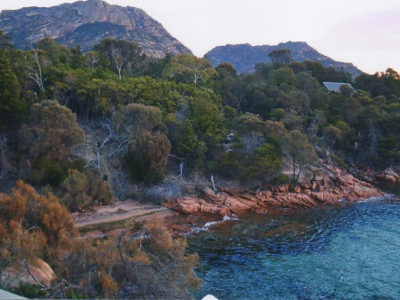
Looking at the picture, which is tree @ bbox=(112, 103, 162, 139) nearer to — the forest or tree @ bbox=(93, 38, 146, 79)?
the forest

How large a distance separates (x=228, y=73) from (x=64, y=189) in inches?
1069

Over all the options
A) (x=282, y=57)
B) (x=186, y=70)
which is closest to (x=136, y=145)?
(x=186, y=70)

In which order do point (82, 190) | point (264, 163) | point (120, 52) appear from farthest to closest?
point (120, 52)
point (264, 163)
point (82, 190)

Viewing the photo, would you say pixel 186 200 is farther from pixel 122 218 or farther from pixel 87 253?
pixel 87 253

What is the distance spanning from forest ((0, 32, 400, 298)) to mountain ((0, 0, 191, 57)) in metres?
44.9

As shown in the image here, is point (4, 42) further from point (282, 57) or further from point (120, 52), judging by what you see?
point (282, 57)

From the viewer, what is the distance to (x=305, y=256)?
16.8 m

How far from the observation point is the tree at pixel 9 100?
22359 mm

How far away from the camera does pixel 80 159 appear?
73.0ft

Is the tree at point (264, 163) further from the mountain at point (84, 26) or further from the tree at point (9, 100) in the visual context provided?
the mountain at point (84, 26)

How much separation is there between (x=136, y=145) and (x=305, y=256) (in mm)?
12210

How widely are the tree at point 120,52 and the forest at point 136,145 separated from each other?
0.11 meters

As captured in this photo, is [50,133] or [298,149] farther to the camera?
[298,149]

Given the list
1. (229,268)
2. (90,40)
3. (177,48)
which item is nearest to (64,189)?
(229,268)
